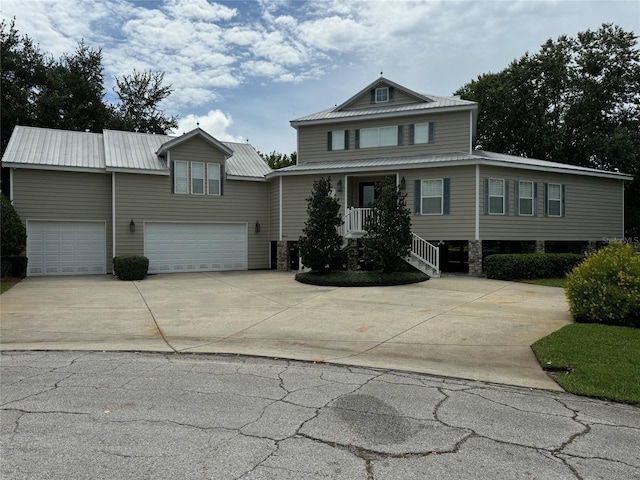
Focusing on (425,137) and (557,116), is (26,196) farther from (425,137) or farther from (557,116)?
(557,116)

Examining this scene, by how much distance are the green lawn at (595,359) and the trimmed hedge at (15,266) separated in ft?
57.4

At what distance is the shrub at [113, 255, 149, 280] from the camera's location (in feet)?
56.0

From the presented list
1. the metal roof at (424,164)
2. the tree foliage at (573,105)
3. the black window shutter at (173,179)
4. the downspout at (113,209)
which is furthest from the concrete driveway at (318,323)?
the tree foliage at (573,105)

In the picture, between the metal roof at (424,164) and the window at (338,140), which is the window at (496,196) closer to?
the metal roof at (424,164)

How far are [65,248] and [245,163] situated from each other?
8.87m

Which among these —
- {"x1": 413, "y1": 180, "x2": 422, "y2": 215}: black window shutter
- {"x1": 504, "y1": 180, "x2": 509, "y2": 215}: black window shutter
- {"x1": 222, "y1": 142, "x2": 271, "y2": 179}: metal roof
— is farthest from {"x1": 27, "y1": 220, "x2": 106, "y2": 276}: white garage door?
{"x1": 504, "y1": 180, "x2": 509, "y2": 215}: black window shutter

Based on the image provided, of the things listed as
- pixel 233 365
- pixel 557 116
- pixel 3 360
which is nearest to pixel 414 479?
pixel 233 365

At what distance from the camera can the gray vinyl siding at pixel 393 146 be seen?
64.9 feet

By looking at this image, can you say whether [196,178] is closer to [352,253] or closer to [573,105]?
[352,253]

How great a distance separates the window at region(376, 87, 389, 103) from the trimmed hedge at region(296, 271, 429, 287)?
375 inches

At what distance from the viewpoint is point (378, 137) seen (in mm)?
21031

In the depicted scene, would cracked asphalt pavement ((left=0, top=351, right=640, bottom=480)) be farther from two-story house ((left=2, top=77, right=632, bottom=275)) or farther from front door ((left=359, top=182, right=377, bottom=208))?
front door ((left=359, top=182, right=377, bottom=208))

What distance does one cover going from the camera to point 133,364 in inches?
251

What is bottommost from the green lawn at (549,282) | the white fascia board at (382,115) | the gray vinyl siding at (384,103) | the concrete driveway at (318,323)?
the concrete driveway at (318,323)
